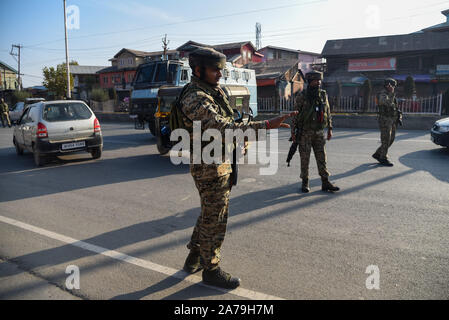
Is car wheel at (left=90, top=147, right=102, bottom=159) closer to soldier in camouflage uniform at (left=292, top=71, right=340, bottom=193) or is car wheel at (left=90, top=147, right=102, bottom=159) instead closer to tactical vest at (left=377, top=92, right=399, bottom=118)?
soldier in camouflage uniform at (left=292, top=71, right=340, bottom=193)

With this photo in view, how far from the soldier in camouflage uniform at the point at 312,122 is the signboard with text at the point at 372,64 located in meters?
31.4

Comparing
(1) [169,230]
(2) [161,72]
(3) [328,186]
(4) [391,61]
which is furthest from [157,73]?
(4) [391,61]

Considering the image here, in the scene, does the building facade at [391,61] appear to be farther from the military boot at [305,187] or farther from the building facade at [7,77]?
the building facade at [7,77]

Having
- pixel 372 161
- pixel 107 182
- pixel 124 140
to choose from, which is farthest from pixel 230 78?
pixel 107 182

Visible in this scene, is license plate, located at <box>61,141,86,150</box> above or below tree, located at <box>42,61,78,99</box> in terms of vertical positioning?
below

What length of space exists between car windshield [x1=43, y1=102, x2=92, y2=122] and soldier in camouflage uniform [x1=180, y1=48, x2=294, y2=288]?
7.22 meters

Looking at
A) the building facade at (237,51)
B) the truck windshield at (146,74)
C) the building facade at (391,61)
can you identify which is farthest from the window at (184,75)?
the building facade at (237,51)

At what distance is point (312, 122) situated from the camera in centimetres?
562

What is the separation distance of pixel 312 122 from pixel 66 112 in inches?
266

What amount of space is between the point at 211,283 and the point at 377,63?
35334 mm

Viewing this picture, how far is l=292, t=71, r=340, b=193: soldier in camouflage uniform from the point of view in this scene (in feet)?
18.4

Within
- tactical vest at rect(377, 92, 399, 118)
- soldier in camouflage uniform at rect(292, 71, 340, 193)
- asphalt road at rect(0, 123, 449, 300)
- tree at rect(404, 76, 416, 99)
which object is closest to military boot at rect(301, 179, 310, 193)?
soldier in camouflage uniform at rect(292, 71, 340, 193)

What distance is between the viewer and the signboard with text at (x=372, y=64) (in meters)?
32.6

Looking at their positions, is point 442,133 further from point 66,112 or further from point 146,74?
point 146,74
